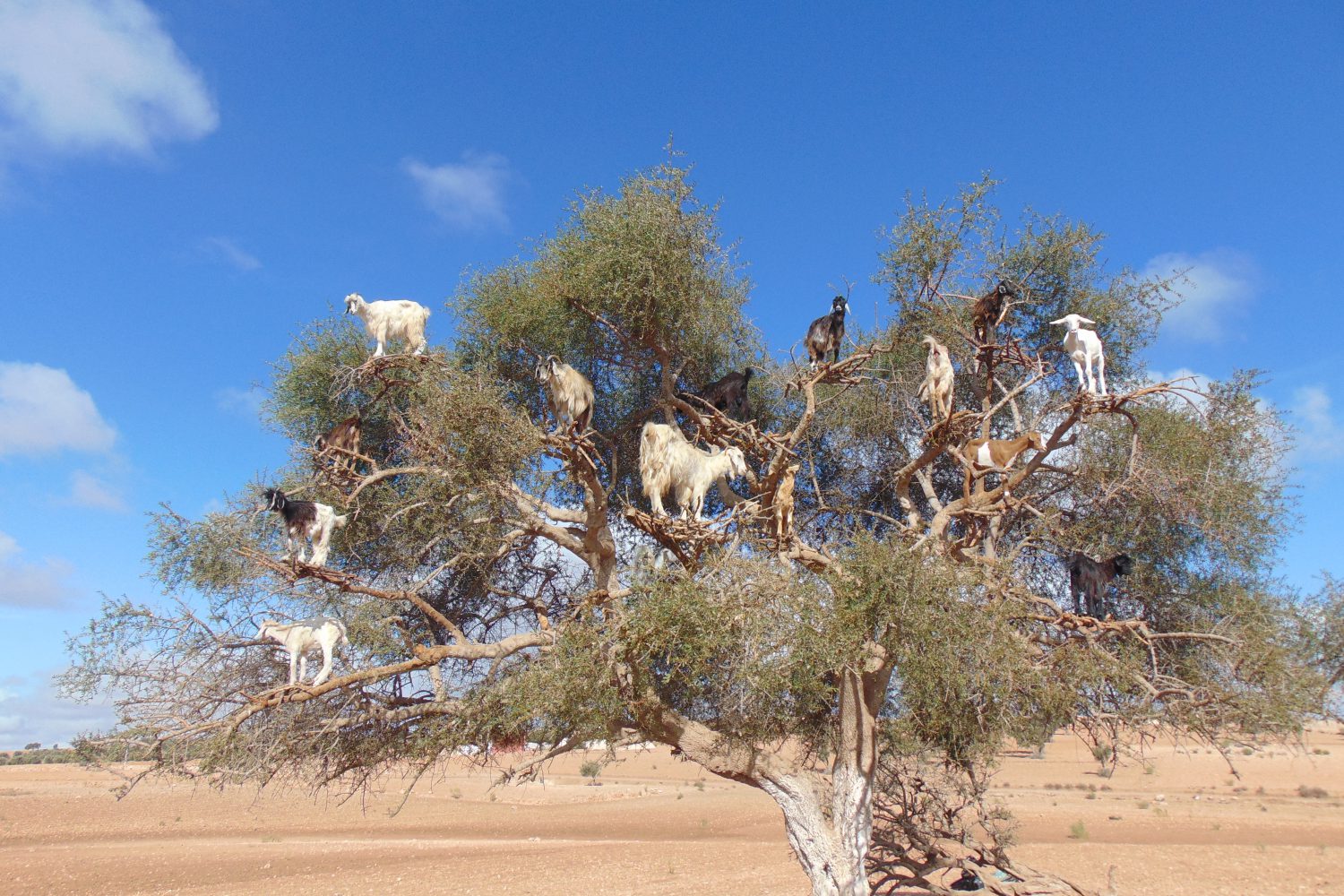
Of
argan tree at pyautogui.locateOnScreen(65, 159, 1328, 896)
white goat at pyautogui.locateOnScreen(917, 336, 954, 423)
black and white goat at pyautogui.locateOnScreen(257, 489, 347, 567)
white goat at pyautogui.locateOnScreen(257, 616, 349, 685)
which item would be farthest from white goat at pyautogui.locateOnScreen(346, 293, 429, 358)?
white goat at pyautogui.locateOnScreen(917, 336, 954, 423)

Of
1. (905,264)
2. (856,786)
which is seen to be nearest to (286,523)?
(856,786)

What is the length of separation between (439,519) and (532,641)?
65.8 inches

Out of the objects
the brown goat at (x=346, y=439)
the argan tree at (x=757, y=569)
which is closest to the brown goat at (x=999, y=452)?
the argan tree at (x=757, y=569)

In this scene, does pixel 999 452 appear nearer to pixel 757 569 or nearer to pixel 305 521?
pixel 757 569

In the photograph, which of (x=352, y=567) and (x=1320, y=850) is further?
(x=1320, y=850)

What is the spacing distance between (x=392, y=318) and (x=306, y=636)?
369cm

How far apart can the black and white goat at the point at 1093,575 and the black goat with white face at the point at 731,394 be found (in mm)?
3801

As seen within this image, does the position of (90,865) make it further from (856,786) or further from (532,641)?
(856,786)

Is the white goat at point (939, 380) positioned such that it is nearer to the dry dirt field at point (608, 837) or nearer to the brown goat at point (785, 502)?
the brown goat at point (785, 502)

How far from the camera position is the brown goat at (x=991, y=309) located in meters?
8.66

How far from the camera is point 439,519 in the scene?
895 cm

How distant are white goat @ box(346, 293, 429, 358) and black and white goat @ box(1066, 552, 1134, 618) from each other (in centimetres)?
738

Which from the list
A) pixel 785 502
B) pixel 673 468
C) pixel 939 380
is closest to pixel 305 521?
pixel 673 468

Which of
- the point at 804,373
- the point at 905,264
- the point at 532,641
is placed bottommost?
the point at 532,641
